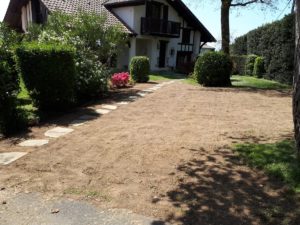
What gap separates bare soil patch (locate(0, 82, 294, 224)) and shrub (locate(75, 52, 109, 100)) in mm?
2625

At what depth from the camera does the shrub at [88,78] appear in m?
11.0

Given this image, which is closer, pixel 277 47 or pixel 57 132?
pixel 57 132

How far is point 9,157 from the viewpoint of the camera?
5633mm

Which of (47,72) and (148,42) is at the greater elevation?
(148,42)

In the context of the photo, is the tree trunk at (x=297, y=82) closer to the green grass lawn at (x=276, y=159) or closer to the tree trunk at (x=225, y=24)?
the green grass lawn at (x=276, y=159)

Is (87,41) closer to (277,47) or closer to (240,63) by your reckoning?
(277,47)

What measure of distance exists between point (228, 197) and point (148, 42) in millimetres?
25146

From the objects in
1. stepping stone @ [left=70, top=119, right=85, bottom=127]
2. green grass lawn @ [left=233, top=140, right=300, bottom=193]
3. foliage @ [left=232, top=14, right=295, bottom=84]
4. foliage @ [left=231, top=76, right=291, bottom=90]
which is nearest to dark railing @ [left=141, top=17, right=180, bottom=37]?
foliage @ [left=232, top=14, right=295, bottom=84]

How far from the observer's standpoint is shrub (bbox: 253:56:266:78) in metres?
22.0

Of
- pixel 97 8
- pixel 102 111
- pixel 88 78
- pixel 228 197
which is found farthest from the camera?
pixel 97 8

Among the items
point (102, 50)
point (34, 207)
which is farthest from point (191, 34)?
point (34, 207)

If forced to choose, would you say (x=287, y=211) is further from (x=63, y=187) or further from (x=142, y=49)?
(x=142, y=49)

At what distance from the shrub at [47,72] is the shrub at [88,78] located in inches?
62.2

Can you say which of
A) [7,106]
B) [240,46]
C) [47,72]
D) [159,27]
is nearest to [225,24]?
[159,27]
